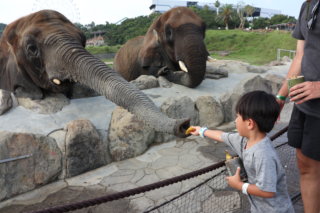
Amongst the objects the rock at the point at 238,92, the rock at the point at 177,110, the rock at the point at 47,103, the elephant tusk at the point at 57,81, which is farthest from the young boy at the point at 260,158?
the rock at the point at 238,92

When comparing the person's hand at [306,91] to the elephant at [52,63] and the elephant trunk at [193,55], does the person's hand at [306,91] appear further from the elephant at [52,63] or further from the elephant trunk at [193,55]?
the elephant trunk at [193,55]

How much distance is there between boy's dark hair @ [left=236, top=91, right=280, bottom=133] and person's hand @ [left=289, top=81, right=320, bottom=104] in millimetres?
212

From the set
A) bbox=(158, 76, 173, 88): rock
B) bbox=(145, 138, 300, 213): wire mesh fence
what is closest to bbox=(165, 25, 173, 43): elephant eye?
bbox=(158, 76, 173, 88): rock

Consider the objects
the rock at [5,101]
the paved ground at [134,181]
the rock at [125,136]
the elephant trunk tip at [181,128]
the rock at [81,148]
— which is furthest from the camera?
→ the rock at [125,136]

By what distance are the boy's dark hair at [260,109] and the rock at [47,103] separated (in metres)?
2.86

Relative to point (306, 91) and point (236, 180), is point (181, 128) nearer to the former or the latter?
point (236, 180)

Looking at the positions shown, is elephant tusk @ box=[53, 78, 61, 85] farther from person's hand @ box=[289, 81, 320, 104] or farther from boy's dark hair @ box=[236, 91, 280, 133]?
person's hand @ box=[289, 81, 320, 104]

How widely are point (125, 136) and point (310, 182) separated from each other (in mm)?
2317

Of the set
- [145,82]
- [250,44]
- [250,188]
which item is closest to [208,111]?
[145,82]

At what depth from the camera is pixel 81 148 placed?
330 cm

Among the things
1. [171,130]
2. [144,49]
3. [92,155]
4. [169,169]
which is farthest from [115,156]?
[144,49]

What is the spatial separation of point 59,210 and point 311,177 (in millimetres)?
1451

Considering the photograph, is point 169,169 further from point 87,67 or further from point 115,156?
point 87,67

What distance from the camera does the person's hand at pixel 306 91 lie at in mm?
1561
